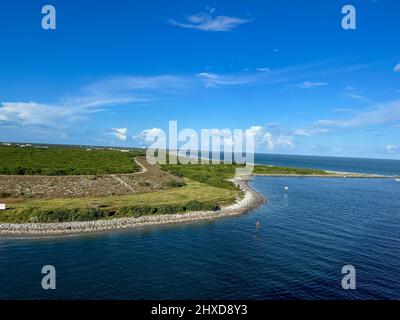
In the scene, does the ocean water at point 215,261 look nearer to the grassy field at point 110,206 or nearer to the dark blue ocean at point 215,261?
the dark blue ocean at point 215,261

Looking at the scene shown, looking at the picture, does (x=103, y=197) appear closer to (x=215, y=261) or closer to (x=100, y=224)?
(x=100, y=224)

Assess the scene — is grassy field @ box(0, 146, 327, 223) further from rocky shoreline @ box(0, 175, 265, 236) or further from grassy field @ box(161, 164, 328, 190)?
rocky shoreline @ box(0, 175, 265, 236)

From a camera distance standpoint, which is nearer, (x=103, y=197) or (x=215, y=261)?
(x=215, y=261)

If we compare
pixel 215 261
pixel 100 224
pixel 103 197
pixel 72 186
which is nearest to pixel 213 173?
pixel 72 186
